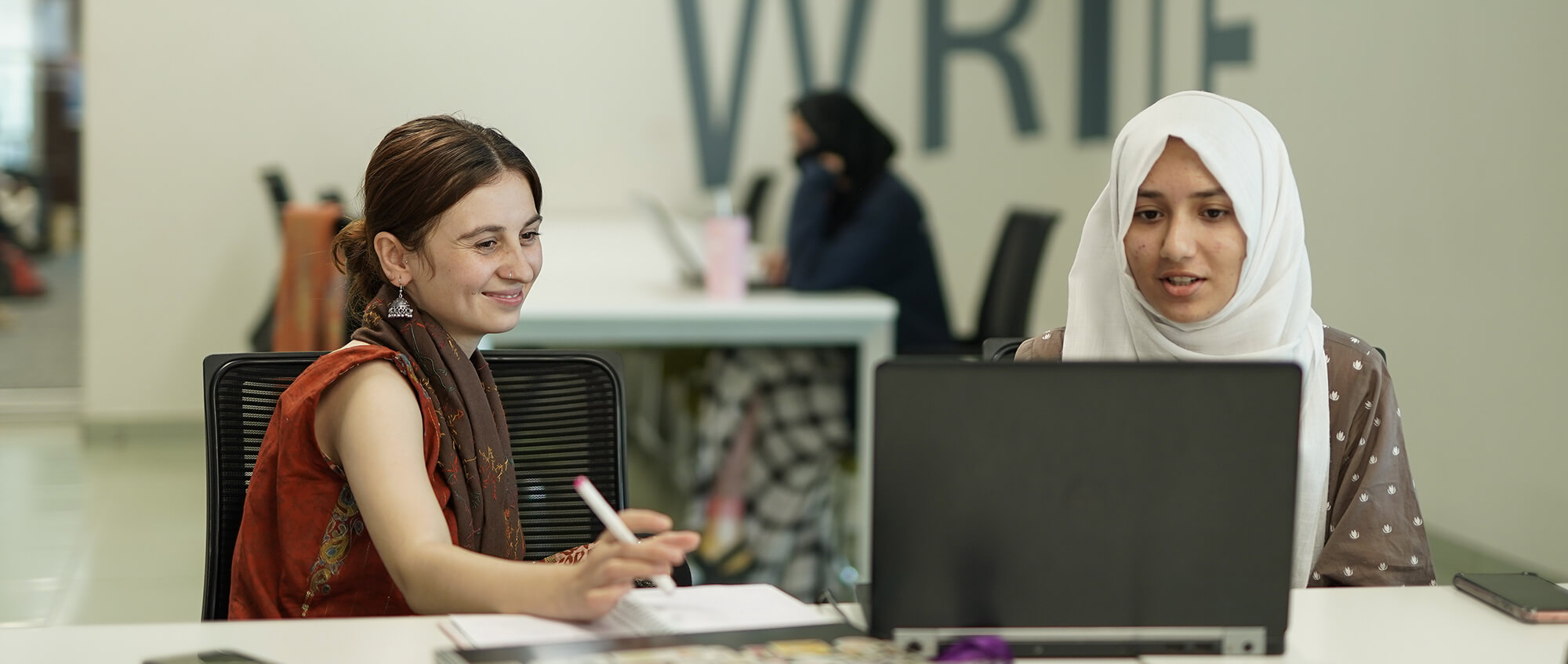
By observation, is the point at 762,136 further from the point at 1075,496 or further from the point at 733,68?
the point at 1075,496

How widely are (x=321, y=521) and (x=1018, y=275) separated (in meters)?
2.38

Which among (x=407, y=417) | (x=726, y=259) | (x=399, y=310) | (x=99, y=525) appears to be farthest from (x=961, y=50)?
(x=407, y=417)

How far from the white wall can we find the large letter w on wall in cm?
5

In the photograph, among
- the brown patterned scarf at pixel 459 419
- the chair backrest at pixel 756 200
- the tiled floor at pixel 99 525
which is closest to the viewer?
the brown patterned scarf at pixel 459 419

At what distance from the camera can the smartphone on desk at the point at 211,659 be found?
3.39 ft

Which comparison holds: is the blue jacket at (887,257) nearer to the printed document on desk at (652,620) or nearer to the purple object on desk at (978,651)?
the printed document on desk at (652,620)

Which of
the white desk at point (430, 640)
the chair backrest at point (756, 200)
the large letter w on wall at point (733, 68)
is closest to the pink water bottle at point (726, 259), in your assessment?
the white desk at point (430, 640)

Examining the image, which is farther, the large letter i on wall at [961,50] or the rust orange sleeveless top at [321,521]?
the large letter i on wall at [961,50]

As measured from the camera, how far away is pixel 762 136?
19.7ft

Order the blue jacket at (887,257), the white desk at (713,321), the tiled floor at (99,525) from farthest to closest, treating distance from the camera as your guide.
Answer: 1. the blue jacket at (887,257)
2. the tiled floor at (99,525)
3. the white desk at (713,321)

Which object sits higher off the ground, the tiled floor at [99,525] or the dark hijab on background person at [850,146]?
the dark hijab on background person at [850,146]

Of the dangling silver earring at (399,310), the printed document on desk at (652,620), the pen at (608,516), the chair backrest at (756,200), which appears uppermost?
the chair backrest at (756,200)

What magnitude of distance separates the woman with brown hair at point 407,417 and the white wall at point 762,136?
2.73 m

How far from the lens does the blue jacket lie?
369 cm
